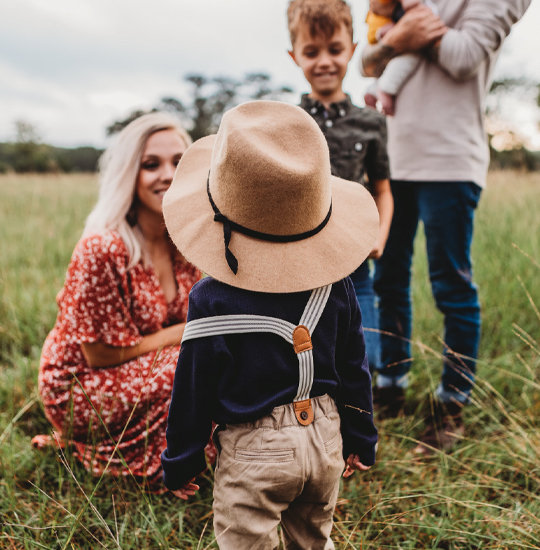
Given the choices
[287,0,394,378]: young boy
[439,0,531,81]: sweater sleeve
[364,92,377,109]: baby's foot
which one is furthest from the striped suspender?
[364,92,377,109]: baby's foot

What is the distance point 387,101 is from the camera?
2.24 metres

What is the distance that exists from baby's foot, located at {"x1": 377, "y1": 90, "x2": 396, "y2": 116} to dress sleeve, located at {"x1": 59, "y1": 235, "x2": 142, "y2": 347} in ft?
4.80

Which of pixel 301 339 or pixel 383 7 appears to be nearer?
pixel 301 339

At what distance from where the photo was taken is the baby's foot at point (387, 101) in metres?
2.23

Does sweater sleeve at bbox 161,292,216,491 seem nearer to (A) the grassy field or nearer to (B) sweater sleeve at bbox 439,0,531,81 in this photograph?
(A) the grassy field

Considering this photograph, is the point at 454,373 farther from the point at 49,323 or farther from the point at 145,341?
the point at 49,323

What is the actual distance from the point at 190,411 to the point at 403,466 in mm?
1217

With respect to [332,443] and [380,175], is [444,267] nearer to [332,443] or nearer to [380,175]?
[380,175]

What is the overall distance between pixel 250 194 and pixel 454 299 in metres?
1.53

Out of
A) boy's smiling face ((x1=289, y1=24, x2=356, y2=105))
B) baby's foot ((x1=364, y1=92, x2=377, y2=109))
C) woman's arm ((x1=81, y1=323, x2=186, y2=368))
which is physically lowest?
woman's arm ((x1=81, y1=323, x2=186, y2=368))

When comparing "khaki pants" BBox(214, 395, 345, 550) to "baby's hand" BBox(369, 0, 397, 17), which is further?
"baby's hand" BBox(369, 0, 397, 17)

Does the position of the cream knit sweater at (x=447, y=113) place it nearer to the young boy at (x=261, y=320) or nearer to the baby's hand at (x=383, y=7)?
the baby's hand at (x=383, y=7)

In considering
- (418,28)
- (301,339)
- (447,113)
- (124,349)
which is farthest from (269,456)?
(418,28)

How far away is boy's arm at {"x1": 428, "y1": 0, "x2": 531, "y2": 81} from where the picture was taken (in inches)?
75.3
